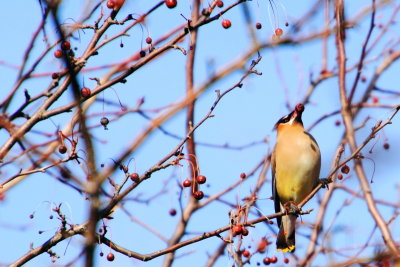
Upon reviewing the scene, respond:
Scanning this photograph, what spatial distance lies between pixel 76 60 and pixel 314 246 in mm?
2987

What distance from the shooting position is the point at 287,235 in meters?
5.62

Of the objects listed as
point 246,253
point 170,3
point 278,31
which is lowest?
point 246,253

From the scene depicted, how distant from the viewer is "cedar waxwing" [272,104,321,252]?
5.52 m

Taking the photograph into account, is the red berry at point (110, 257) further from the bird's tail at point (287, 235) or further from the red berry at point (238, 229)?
the bird's tail at point (287, 235)

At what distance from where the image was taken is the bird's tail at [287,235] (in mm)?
5430

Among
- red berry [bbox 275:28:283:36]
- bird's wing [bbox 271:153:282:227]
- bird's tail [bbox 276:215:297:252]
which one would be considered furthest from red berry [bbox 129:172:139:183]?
bird's wing [bbox 271:153:282:227]

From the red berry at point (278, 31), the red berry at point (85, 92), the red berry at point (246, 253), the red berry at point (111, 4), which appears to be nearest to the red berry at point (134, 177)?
the red berry at point (85, 92)

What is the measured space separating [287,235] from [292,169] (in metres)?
0.52

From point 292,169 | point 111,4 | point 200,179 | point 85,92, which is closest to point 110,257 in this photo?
point 200,179

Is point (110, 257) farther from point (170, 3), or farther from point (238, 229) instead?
point (170, 3)

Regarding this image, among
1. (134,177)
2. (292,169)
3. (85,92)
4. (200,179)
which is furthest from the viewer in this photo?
(292,169)

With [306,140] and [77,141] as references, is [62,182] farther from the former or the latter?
[306,140]

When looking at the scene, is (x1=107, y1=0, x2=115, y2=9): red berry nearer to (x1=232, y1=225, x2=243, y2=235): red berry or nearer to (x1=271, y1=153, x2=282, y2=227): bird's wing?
(x1=232, y1=225, x2=243, y2=235): red berry

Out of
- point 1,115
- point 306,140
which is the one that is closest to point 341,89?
point 306,140
